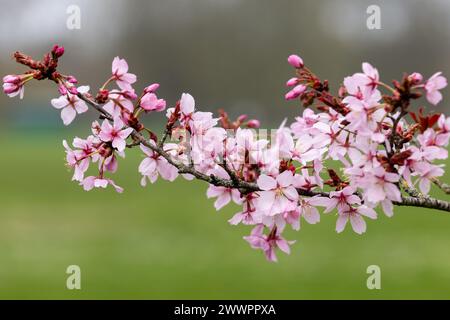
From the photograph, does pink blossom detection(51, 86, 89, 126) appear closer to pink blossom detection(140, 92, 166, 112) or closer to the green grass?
pink blossom detection(140, 92, 166, 112)

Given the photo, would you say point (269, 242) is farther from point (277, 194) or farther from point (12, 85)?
point (12, 85)

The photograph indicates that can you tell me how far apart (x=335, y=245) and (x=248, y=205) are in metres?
Answer: 9.95

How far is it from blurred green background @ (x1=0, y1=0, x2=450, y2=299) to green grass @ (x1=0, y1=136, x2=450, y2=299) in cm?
3

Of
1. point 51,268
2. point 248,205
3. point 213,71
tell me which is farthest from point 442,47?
point 248,205

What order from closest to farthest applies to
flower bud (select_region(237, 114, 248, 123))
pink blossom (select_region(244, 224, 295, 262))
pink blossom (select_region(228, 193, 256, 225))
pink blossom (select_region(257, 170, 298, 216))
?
pink blossom (select_region(257, 170, 298, 216)), pink blossom (select_region(228, 193, 256, 225)), pink blossom (select_region(244, 224, 295, 262)), flower bud (select_region(237, 114, 248, 123))

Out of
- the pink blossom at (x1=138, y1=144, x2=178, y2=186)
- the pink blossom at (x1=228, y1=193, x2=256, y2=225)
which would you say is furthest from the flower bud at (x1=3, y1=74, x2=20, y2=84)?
the pink blossom at (x1=228, y1=193, x2=256, y2=225)

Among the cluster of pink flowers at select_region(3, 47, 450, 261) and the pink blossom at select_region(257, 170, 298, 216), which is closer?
the cluster of pink flowers at select_region(3, 47, 450, 261)

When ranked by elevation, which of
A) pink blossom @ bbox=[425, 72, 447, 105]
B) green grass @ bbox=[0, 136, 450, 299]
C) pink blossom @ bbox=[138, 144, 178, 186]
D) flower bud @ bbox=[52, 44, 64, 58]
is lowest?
pink blossom @ bbox=[138, 144, 178, 186]

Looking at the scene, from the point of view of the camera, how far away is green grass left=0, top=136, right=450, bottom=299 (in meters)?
8.16

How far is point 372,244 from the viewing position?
446 inches

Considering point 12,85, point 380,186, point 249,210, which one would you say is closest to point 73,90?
point 12,85

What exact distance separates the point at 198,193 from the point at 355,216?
706 inches

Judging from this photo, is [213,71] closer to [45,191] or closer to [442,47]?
[442,47]

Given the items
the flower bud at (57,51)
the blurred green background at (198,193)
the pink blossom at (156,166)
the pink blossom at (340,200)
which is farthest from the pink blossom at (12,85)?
the blurred green background at (198,193)
